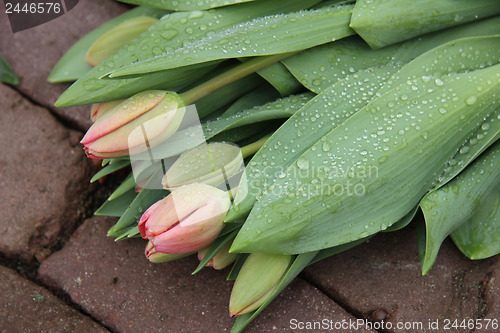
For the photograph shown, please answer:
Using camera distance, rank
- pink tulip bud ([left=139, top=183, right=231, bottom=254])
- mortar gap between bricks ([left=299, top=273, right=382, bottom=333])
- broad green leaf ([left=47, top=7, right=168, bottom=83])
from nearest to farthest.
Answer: pink tulip bud ([left=139, top=183, right=231, bottom=254]) < mortar gap between bricks ([left=299, top=273, right=382, bottom=333]) < broad green leaf ([left=47, top=7, right=168, bottom=83])

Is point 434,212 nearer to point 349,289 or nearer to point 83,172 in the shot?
point 349,289

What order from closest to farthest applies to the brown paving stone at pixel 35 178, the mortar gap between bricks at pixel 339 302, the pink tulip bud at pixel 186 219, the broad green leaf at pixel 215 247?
1. the pink tulip bud at pixel 186 219
2. the broad green leaf at pixel 215 247
3. the mortar gap between bricks at pixel 339 302
4. the brown paving stone at pixel 35 178

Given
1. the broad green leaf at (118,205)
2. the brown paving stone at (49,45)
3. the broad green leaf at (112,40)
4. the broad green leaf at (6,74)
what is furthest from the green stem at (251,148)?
the broad green leaf at (6,74)

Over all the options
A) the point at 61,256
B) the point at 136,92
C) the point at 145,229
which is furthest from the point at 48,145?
A: the point at 145,229

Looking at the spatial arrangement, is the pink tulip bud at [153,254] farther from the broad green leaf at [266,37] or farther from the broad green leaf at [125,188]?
the broad green leaf at [266,37]

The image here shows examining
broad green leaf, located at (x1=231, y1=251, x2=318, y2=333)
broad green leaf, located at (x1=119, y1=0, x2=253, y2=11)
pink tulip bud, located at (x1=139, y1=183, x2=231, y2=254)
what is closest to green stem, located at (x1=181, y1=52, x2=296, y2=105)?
broad green leaf, located at (x1=119, y1=0, x2=253, y2=11)

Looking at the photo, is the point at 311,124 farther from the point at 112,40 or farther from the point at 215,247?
the point at 112,40

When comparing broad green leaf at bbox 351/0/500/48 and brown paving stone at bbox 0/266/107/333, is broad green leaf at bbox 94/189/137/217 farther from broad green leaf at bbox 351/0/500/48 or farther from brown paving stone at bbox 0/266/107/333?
broad green leaf at bbox 351/0/500/48

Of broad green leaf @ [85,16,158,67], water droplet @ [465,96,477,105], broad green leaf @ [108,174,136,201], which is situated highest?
water droplet @ [465,96,477,105]
